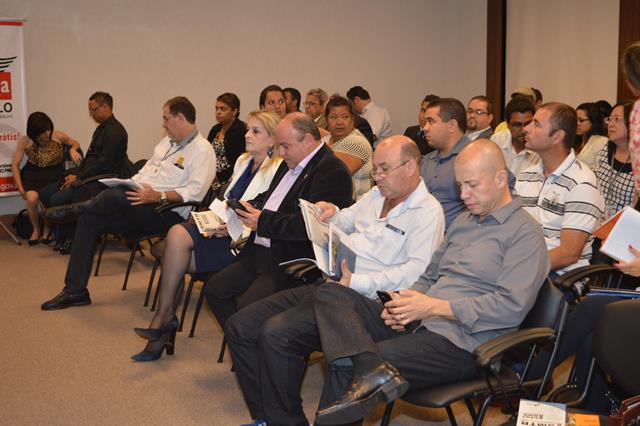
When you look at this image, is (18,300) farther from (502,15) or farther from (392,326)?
(502,15)

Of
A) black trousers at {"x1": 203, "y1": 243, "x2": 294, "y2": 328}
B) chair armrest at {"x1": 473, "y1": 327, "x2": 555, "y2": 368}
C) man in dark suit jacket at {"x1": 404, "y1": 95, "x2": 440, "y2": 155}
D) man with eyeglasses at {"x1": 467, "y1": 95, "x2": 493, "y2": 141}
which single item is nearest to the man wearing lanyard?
black trousers at {"x1": 203, "y1": 243, "x2": 294, "y2": 328}

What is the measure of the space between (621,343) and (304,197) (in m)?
1.81

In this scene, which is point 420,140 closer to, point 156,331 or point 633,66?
point 156,331

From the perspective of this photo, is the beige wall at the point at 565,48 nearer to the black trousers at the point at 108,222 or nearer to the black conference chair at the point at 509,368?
the black trousers at the point at 108,222

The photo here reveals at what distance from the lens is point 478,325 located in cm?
279

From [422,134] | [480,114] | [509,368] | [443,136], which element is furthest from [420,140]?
[509,368]

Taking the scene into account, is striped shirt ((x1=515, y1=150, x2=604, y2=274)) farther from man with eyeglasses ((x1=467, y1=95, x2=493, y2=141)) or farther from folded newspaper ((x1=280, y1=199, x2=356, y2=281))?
man with eyeglasses ((x1=467, y1=95, x2=493, y2=141))

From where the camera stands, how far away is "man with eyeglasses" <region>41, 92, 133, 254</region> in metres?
7.02

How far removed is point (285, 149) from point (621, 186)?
1.87 metres

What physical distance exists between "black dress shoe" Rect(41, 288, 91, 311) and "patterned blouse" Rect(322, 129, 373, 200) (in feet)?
6.70

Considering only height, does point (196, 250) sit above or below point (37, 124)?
below

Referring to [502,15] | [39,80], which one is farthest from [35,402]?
[502,15]

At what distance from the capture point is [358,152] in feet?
18.9

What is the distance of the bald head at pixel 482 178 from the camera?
9.49ft
